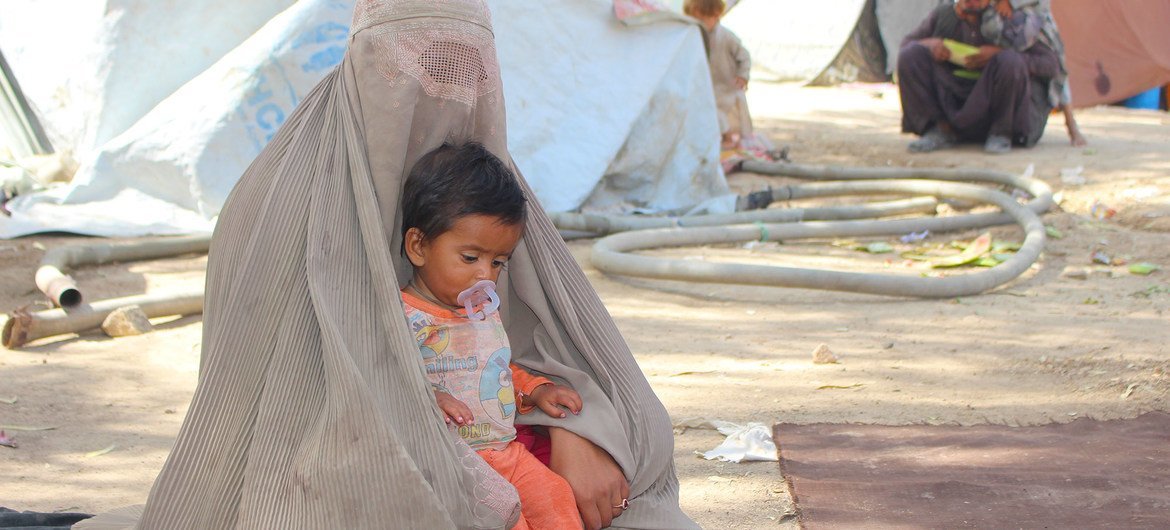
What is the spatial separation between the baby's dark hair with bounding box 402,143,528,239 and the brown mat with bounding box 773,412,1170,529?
1.14 meters

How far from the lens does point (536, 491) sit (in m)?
1.94

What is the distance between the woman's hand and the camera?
1.99m

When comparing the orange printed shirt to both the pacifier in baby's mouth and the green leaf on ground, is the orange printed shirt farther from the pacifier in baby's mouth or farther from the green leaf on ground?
the green leaf on ground

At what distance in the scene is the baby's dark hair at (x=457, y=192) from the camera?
1.90 meters

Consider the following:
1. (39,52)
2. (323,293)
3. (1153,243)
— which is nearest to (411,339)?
(323,293)

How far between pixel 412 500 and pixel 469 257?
421 millimetres

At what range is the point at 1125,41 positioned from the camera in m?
10.8

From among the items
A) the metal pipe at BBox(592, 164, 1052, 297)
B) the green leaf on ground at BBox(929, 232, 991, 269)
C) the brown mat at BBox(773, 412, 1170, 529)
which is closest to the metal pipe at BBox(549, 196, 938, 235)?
the metal pipe at BBox(592, 164, 1052, 297)

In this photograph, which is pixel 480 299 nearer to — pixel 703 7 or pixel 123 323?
pixel 123 323

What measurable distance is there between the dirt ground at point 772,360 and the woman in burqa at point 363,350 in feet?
2.21

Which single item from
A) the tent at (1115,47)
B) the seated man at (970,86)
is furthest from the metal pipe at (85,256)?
the tent at (1115,47)

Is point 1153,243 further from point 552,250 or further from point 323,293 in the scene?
point 323,293

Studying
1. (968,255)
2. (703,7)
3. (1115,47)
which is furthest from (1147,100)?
(968,255)

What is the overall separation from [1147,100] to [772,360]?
29.2 ft
